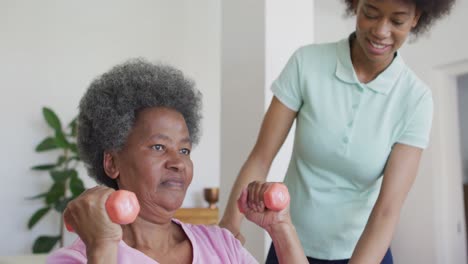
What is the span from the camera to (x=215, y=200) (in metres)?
4.79

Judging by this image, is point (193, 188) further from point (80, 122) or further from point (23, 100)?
point (80, 122)

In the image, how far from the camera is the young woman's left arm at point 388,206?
135cm

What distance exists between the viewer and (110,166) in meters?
1.23

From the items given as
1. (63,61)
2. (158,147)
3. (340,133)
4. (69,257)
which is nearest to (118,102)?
(158,147)

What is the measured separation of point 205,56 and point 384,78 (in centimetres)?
371

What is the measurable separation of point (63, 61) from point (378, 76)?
139 inches

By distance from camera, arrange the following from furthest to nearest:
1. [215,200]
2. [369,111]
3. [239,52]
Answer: [215,200]
[239,52]
[369,111]

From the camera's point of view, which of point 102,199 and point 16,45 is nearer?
point 102,199

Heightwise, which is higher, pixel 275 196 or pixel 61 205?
pixel 275 196

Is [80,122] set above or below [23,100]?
above

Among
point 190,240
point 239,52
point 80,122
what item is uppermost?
point 239,52

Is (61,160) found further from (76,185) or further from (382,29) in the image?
(382,29)

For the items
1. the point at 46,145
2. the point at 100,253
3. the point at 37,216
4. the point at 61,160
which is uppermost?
the point at 100,253

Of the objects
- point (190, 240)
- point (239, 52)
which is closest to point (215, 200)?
point (239, 52)
